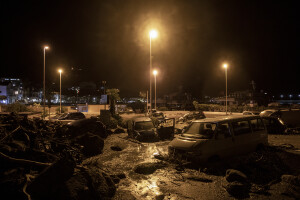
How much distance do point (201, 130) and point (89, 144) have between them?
5.22 meters

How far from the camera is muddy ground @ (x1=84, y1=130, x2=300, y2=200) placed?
565 centimetres

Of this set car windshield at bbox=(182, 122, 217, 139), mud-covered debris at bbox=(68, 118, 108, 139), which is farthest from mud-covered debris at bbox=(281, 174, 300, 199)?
mud-covered debris at bbox=(68, 118, 108, 139)

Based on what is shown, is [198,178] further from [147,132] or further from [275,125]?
[275,125]

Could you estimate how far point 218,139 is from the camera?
7.56 m

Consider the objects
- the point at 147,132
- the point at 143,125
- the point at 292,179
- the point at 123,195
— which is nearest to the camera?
the point at 123,195

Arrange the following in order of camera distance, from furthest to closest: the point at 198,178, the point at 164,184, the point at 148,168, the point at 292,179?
the point at 148,168 < the point at 198,178 < the point at 164,184 < the point at 292,179

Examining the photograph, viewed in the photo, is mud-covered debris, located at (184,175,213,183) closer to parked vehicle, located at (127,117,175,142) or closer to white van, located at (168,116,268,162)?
white van, located at (168,116,268,162)

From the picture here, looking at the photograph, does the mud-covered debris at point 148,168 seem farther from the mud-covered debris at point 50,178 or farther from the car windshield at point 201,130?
the mud-covered debris at point 50,178

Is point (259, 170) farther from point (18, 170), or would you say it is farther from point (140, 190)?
point (18, 170)

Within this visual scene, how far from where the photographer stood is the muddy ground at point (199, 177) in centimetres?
565

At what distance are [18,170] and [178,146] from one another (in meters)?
4.94

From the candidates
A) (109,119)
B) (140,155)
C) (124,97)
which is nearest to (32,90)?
(124,97)

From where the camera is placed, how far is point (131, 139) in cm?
1397

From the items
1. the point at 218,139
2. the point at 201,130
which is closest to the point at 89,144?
the point at 201,130
